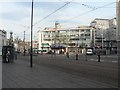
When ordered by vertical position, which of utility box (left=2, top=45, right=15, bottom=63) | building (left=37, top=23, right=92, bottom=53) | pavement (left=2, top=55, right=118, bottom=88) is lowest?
pavement (left=2, top=55, right=118, bottom=88)

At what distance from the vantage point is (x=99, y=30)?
127750 mm

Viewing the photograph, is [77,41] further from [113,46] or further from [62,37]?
[113,46]

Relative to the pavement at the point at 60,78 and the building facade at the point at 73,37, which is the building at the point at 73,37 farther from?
the pavement at the point at 60,78

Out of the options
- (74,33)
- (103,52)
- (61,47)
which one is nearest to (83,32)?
(74,33)

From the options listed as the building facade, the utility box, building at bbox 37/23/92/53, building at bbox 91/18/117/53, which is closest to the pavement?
the utility box

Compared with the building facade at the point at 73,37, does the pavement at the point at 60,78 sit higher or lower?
lower

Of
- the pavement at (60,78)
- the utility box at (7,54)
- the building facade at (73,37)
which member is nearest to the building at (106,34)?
the building facade at (73,37)

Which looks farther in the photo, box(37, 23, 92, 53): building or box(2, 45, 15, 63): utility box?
box(37, 23, 92, 53): building

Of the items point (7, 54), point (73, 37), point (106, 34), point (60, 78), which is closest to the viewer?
point (60, 78)

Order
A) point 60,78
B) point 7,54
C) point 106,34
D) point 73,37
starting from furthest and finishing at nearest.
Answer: point 73,37 → point 106,34 → point 7,54 → point 60,78

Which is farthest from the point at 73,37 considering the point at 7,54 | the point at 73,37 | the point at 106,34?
the point at 7,54

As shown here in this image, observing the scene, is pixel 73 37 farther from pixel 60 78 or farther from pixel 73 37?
pixel 60 78

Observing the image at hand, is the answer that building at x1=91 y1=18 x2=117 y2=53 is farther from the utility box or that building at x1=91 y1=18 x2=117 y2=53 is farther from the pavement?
the pavement

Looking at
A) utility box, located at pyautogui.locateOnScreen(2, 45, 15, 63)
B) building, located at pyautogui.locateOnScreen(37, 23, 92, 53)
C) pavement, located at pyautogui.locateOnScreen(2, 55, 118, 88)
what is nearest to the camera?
pavement, located at pyautogui.locateOnScreen(2, 55, 118, 88)
